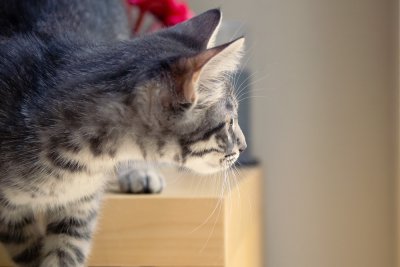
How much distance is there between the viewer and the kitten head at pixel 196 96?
2.49ft

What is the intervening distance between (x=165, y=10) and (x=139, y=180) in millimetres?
419

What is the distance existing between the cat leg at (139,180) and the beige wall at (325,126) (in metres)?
0.48

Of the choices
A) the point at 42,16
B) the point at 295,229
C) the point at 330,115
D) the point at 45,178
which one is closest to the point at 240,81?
the point at 330,115

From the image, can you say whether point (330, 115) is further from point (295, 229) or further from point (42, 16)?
point (42, 16)

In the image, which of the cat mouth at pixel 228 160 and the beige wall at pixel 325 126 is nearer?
the cat mouth at pixel 228 160

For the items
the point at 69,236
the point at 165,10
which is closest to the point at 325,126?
the point at 165,10

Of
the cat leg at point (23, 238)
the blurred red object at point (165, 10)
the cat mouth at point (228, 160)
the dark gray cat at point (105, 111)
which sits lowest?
the cat leg at point (23, 238)

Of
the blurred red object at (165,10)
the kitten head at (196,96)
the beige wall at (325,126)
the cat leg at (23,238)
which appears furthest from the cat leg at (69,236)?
the beige wall at (325,126)

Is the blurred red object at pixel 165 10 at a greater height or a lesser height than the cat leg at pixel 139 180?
greater

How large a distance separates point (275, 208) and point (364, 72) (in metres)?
0.38

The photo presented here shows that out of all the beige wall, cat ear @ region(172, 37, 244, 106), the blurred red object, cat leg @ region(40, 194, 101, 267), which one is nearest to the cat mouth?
cat ear @ region(172, 37, 244, 106)

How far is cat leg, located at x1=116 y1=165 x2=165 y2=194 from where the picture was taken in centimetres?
102

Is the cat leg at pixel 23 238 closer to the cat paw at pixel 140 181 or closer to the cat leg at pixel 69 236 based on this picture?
the cat leg at pixel 69 236

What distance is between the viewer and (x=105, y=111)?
801 millimetres
